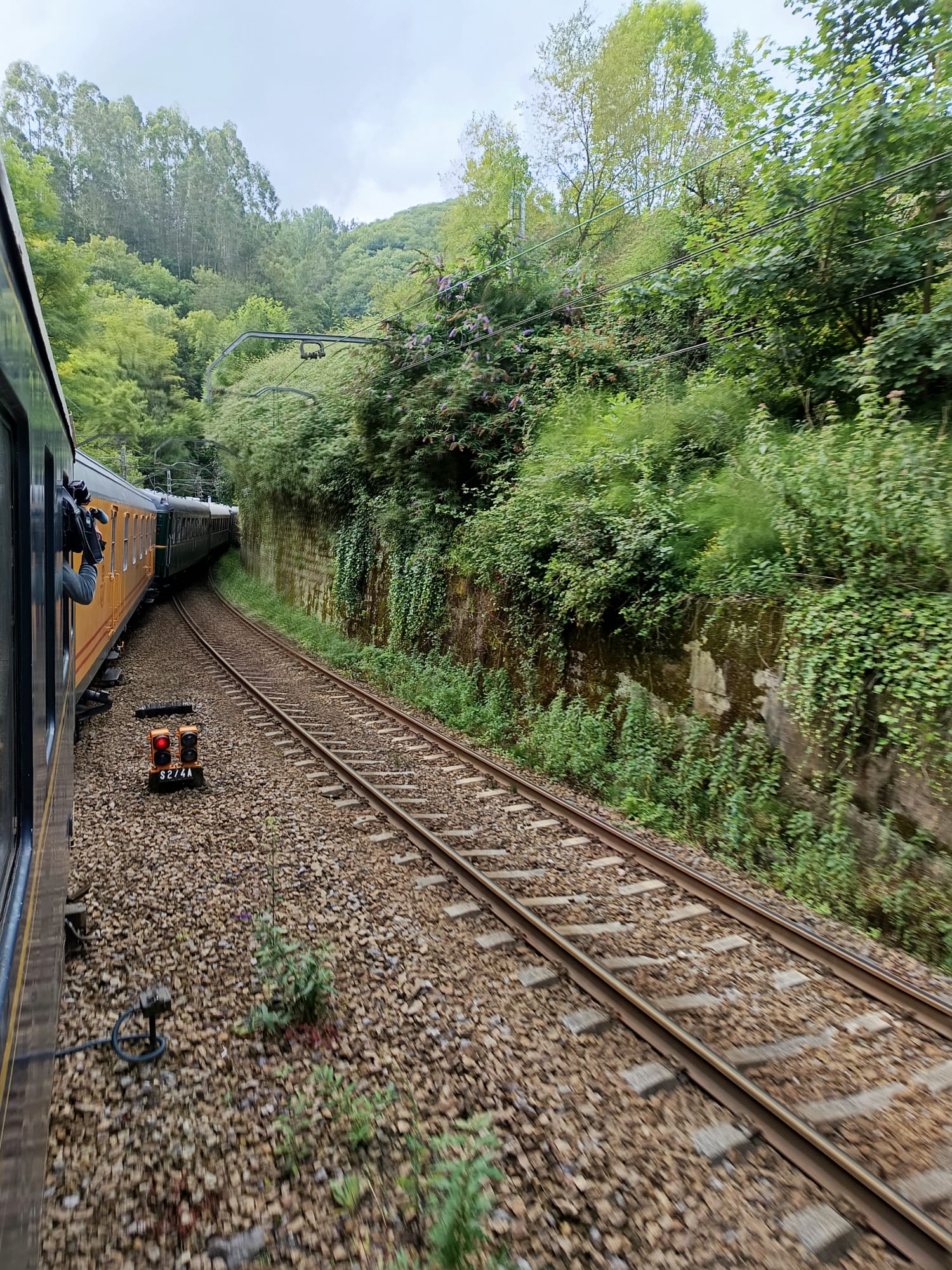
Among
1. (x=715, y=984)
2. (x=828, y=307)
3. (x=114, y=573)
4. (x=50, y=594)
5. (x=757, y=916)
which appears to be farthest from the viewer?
(x=114, y=573)

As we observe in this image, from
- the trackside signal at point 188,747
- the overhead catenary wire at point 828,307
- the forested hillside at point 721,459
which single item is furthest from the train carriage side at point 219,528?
the trackside signal at point 188,747

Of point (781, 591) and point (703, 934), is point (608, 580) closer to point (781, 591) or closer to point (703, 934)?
point (781, 591)

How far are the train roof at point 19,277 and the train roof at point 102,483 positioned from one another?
5.54 meters

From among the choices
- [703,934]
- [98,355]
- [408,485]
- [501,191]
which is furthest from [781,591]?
[98,355]

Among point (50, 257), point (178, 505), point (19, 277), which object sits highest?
point (50, 257)

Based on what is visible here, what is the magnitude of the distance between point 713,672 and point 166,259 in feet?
270

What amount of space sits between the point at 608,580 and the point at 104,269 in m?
66.1

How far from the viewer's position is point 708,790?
6777 mm

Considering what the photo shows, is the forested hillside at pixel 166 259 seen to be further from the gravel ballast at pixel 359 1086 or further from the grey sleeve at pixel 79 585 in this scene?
the gravel ballast at pixel 359 1086

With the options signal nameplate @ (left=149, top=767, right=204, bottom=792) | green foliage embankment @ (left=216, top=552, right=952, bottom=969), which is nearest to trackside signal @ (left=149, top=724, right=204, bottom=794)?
signal nameplate @ (left=149, top=767, right=204, bottom=792)

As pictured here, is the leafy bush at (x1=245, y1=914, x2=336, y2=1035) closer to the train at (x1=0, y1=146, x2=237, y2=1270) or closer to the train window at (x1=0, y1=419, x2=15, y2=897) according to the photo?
the train at (x1=0, y1=146, x2=237, y2=1270)

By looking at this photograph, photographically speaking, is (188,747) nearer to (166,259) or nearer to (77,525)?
(77,525)

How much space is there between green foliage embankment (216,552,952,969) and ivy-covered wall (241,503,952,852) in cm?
16

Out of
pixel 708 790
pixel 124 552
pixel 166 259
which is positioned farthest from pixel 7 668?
pixel 166 259
